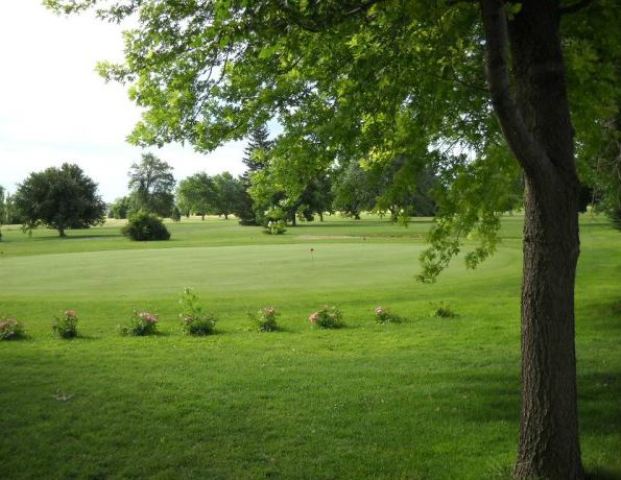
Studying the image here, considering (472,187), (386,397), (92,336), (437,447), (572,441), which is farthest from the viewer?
(92,336)

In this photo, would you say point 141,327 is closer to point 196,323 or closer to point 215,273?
point 196,323

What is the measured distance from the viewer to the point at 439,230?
8.84m

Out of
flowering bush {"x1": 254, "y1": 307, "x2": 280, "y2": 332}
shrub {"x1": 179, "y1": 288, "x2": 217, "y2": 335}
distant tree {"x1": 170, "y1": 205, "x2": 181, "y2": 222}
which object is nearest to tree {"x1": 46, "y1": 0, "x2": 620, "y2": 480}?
flowering bush {"x1": 254, "y1": 307, "x2": 280, "y2": 332}

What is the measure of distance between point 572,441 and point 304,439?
260cm

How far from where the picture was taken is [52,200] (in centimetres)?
7100

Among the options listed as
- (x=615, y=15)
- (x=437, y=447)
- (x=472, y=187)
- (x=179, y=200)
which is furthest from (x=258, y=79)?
(x=179, y=200)

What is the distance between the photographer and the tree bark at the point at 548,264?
4812 millimetres

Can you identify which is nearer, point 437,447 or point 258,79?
point 437,447

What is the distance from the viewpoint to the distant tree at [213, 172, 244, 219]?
10956 cm

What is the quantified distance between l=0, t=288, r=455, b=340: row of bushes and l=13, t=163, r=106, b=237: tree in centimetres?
6233

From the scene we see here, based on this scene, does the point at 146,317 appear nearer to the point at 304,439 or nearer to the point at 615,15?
the point at 304,439

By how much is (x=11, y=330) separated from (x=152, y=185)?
366 ft

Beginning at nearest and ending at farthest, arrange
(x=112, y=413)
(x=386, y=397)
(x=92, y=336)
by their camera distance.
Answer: (x=112, y=413) → (x=386, y=397) → (x=92, y=336)

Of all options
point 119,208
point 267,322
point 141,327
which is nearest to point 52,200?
point 141,327
